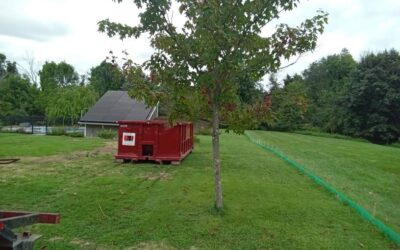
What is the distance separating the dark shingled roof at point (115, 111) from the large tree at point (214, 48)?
2743 centimetres

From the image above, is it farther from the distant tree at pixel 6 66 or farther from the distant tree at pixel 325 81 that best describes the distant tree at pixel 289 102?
the distant tree at pixel 6 66

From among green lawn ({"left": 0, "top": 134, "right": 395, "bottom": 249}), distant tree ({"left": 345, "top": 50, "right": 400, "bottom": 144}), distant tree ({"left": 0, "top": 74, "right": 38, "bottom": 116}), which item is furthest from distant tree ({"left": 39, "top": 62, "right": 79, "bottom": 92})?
green lawn ({"left": 0, "top": 134, "right": 395, "bottom": 249})

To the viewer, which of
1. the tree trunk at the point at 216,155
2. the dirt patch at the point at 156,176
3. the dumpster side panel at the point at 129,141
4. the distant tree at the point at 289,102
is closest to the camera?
the distant tree at the point at 289,102

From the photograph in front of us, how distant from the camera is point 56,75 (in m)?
74.9

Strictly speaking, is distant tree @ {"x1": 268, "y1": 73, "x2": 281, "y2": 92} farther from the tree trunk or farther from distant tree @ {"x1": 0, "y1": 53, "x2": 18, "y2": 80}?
distant tree @ {"x1": 0, "y1": 53, "x2": 18, "y2": 80}

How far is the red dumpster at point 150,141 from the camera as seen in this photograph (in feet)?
43.9

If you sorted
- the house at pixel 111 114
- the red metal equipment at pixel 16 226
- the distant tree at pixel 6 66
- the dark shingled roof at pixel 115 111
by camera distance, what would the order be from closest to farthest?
the red metal equipment at pixel 16 226
the house at pixel 111 114
the dark shingled roof at pixel 115 111
the distant tree at pixel 6 66

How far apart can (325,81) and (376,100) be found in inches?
1122

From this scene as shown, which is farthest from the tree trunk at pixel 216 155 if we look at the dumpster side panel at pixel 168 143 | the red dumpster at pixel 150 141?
the dumpster side panel at pixel 168 143

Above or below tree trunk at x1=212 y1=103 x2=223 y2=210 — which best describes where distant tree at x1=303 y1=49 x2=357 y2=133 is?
above

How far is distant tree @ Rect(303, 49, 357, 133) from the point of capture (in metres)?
60.1

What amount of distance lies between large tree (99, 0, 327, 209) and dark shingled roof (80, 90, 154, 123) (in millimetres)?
27427

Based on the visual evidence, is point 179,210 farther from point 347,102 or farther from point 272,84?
point 347,102

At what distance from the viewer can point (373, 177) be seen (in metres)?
12.8
